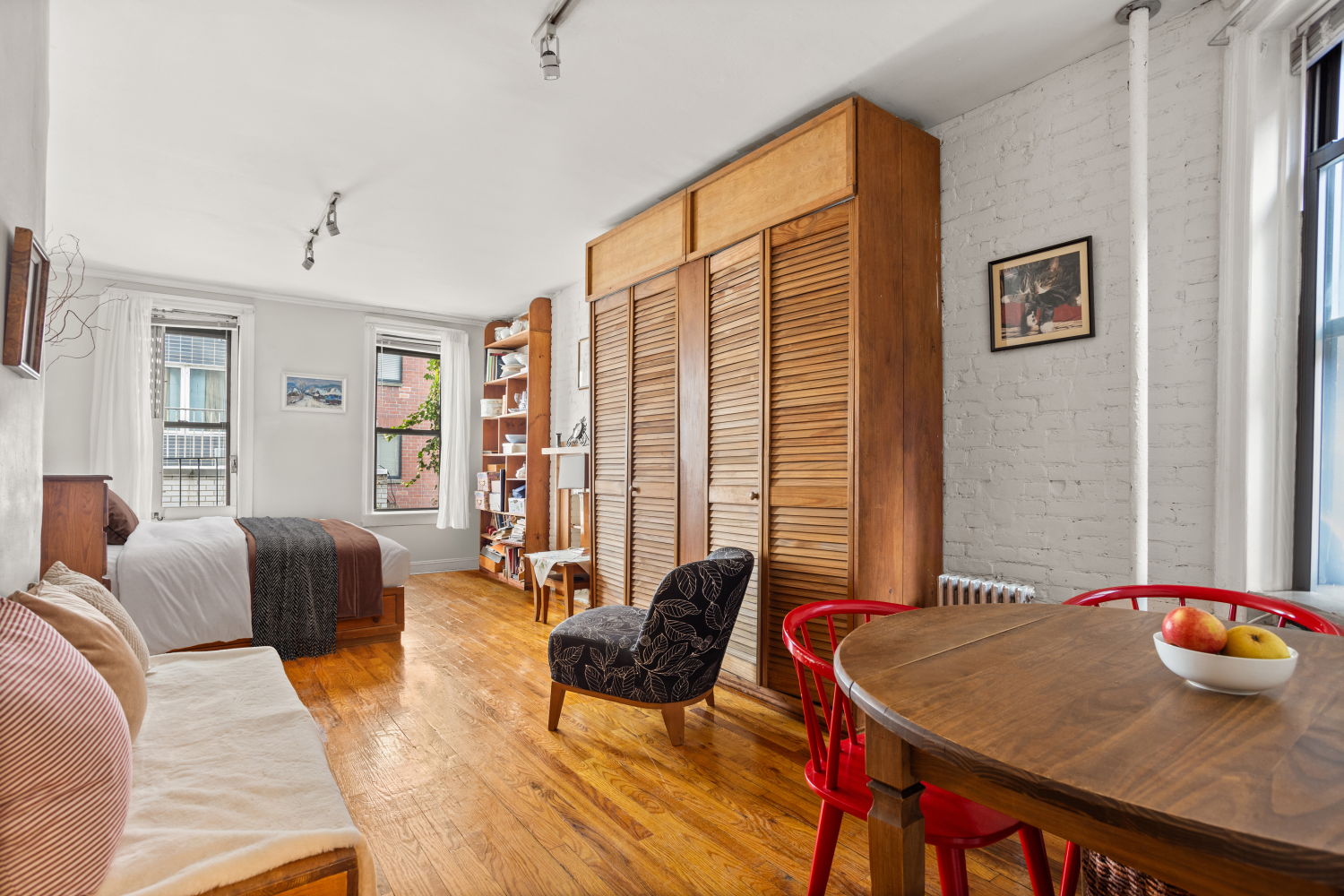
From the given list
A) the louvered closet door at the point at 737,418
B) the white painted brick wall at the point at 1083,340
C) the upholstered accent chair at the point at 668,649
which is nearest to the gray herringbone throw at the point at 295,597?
the upholstered accent chair at the point at 668,649

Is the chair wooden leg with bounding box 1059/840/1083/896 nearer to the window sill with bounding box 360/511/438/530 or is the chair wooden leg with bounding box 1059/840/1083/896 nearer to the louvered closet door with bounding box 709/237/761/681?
the louvered closet door with bounding box 709/237/761/681

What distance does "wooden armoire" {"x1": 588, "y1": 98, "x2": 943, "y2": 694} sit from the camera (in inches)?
107

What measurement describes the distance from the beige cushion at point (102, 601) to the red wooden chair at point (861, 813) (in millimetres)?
1916

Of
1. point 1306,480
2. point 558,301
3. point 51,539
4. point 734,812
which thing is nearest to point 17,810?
point 734,812

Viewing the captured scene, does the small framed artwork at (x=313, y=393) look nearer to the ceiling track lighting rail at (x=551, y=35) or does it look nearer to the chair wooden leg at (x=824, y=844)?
the ceiling track lighting rail at (x=551, y=35)

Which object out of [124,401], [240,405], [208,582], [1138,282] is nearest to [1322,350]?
[1138,282]

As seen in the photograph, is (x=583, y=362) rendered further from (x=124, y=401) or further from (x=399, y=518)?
(x=124, y=401)

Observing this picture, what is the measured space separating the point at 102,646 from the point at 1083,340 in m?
3.23

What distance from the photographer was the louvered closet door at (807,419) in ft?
9.06

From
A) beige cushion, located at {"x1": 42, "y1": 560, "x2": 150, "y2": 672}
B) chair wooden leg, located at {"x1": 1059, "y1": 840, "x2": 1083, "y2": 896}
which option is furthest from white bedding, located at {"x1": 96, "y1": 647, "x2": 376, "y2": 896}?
chair wooden leg, located at {"x1": 1059, "y1": 840, "x2": 1083, "y2": 896}

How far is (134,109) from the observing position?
2.90 metres

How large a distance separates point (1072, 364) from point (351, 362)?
610 centimetres

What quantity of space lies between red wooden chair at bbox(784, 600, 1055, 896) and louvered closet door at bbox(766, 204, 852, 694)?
126cm

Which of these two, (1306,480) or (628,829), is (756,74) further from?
(628,829)
